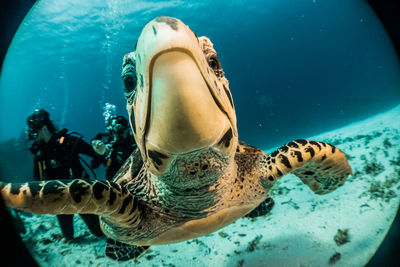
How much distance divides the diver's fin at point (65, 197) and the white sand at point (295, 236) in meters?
1.37

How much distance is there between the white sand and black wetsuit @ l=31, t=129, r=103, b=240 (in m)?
0.36

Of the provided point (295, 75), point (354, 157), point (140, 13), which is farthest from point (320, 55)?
point (354, 157)

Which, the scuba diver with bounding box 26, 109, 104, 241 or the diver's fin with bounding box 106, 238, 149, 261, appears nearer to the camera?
the diver's fin with bounding box 106, 238, 149, 261

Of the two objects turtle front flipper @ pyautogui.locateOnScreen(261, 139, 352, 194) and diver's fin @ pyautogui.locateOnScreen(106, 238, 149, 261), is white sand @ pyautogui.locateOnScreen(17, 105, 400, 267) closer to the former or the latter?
diver's fin @ pyautogui.locateOnScreen(106, 238, 149, 261)

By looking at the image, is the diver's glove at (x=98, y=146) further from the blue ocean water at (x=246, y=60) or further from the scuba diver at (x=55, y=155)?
the blue ocean water at (x=246, y=60)

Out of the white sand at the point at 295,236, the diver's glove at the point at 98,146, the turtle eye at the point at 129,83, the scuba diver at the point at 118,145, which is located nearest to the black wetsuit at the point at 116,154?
the scuba diver at the point at 118,145

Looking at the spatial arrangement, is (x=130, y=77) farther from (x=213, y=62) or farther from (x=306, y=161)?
(x=306, y=161)

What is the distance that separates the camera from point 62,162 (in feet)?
12.3

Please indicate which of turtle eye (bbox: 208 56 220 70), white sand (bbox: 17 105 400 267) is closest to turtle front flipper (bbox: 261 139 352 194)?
white sand (bbox: 17 105 400 267)

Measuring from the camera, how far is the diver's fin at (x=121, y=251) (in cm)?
261

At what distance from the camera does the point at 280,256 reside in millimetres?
2291

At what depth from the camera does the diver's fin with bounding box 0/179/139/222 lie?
3.93 feet

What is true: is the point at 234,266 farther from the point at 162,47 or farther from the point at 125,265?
the point at 162,47

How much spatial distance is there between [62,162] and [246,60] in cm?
4066
